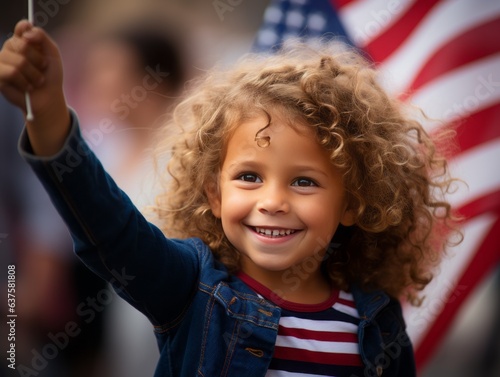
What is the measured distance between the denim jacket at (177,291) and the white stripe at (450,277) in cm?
68

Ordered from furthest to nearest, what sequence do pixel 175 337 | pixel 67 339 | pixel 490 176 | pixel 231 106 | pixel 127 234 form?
pixel 67 339
pixel 490 176
pixel 231 106
pixel 175 337
pixel 127 234

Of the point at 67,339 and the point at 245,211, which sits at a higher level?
the point at 245,211

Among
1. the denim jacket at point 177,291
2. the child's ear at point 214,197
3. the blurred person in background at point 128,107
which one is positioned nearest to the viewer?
the denim jacket at point 177,291

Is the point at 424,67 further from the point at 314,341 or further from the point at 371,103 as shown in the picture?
the point at 314,341

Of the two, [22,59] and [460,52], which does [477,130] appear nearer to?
[460,52]

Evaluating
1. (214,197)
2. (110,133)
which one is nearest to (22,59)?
(214,197)

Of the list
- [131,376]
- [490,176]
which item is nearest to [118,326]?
[131,376]

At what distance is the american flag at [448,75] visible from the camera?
2488 mm

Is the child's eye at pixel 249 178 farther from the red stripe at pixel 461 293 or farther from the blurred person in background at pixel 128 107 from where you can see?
the red stripe at pixel 461 293

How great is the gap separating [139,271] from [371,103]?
0.77 m

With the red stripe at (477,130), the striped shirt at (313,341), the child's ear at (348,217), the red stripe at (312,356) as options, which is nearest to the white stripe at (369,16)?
the red stripe at (477,130)

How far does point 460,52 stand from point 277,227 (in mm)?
1338

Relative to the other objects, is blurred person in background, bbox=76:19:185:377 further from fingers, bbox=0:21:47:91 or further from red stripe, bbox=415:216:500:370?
fingers, bbox=0:21:47:91

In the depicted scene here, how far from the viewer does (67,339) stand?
2.70 meters
